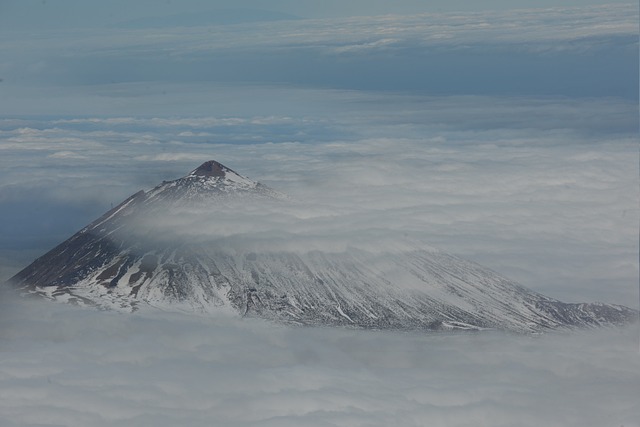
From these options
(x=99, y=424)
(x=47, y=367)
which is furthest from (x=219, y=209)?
(x=99, y=424)

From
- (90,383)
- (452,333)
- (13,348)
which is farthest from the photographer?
(452,333)

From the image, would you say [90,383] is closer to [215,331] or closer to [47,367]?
[47,367]

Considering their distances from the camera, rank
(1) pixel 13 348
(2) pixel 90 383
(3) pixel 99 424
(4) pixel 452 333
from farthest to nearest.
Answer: (4) pixel 452 333
(1) pixel 13 348
(2) pixel 90 383
(3) pixel 99 424

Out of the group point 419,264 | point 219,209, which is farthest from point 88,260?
point 419,264

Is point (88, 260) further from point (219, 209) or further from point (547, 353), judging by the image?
point (547, 353)

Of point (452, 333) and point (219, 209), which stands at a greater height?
point (219, 209)

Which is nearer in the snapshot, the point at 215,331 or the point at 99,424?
the point at 99,424
